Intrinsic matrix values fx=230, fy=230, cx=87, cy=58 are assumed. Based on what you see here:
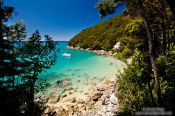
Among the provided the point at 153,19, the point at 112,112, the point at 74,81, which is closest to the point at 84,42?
the point at 74,81

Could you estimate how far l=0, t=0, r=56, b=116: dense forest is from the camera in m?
13.9

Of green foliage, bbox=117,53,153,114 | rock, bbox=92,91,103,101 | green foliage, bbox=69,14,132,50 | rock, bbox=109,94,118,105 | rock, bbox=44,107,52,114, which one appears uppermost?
green foliage, bbox=69,14,132,50

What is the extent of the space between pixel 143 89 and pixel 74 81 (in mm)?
19583

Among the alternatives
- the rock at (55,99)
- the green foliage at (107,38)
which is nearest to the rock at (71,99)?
the rock at (55,99)

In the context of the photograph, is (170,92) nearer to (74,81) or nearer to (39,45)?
(39,45)

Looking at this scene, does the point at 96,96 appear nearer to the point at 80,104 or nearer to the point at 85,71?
the point at 80,104

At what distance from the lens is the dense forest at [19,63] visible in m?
13.9

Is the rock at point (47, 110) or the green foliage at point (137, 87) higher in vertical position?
the green foliage at point (137, 87)

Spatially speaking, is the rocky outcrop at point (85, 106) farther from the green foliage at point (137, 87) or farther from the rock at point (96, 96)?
the green foliage at point (137, 87)

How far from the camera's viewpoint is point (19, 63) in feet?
50.6

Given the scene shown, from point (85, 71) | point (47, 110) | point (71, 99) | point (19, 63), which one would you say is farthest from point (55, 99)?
point (85, 71)

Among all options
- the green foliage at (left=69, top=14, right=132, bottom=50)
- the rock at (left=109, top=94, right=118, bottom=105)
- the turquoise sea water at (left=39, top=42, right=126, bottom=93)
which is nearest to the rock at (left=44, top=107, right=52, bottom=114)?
the rock at (left=109, top=94, right=118, bottom=105)

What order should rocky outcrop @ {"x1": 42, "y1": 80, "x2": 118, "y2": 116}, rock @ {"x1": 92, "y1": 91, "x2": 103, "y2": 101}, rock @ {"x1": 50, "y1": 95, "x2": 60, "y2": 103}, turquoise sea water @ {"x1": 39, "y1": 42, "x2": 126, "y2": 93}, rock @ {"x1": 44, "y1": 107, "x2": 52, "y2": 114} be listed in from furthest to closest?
turquoise sea water @ {"x1": 39, "y1": 42, "x2": 126, "y2": 93}
rock @ {"x1": 50, "y1": 95, "x2": 60, "y2": 103}
rock @ {"x1": 92, "y1": 91, "x2": 103, "y2": 101}
rock @ {"x1": 44, "y1": 107, "x2": 52, "y2": 114}
rocky outcrop @ {"x1": 42, "y1": 80, "x2": 118, "y2": 116}

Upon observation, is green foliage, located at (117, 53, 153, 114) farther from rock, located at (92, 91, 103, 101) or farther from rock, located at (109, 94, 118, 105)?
rock, located at (92, 91, 103, 101)
